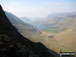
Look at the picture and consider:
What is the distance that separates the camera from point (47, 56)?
5694cm

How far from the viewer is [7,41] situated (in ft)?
121

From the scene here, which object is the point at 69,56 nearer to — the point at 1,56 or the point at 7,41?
the point at 7,41

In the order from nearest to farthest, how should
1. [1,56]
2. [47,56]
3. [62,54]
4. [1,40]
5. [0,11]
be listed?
[1,56]
[1,40]
[62,54]
[47,56]
[0,11]

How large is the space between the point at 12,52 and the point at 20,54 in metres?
2.52

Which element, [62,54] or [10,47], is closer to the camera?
[10,47]

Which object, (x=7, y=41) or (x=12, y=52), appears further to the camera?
(x=7, y=41)

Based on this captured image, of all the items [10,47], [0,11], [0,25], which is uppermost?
[0,11]

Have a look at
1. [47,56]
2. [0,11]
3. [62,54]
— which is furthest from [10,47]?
[0,11]

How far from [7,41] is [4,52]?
5.14 metres

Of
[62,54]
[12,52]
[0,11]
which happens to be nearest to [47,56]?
[62,54]

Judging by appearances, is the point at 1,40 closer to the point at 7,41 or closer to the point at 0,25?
the point at 7,41

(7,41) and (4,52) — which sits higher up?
(7,41)

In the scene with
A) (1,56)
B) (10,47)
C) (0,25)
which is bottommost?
(1,56)

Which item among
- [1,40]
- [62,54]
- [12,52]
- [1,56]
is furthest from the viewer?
[62,54]
